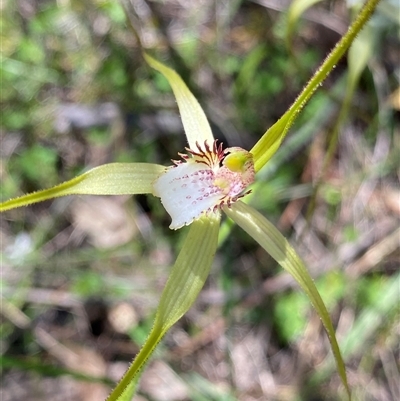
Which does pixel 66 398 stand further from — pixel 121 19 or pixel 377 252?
pixel 121 19

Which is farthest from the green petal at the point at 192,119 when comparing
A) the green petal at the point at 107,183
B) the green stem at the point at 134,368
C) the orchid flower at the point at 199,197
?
the green stem at the point at 134,368

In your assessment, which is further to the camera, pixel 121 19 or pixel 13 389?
pixel 121 19

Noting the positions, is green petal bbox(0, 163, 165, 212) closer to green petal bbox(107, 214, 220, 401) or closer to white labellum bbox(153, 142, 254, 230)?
white labellum bbox(153, 142, 254, 230)

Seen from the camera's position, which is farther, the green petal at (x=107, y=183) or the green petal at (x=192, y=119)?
the green petal at (x=192, y=119)

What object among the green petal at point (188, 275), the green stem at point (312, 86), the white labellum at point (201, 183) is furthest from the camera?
the white labellum at point (201, 183)

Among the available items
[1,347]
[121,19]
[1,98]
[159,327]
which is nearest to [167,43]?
[121,19]

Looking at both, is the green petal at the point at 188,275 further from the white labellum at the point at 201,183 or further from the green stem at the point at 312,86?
the green stem at the point at 312,86

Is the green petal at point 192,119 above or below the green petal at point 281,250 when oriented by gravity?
above
